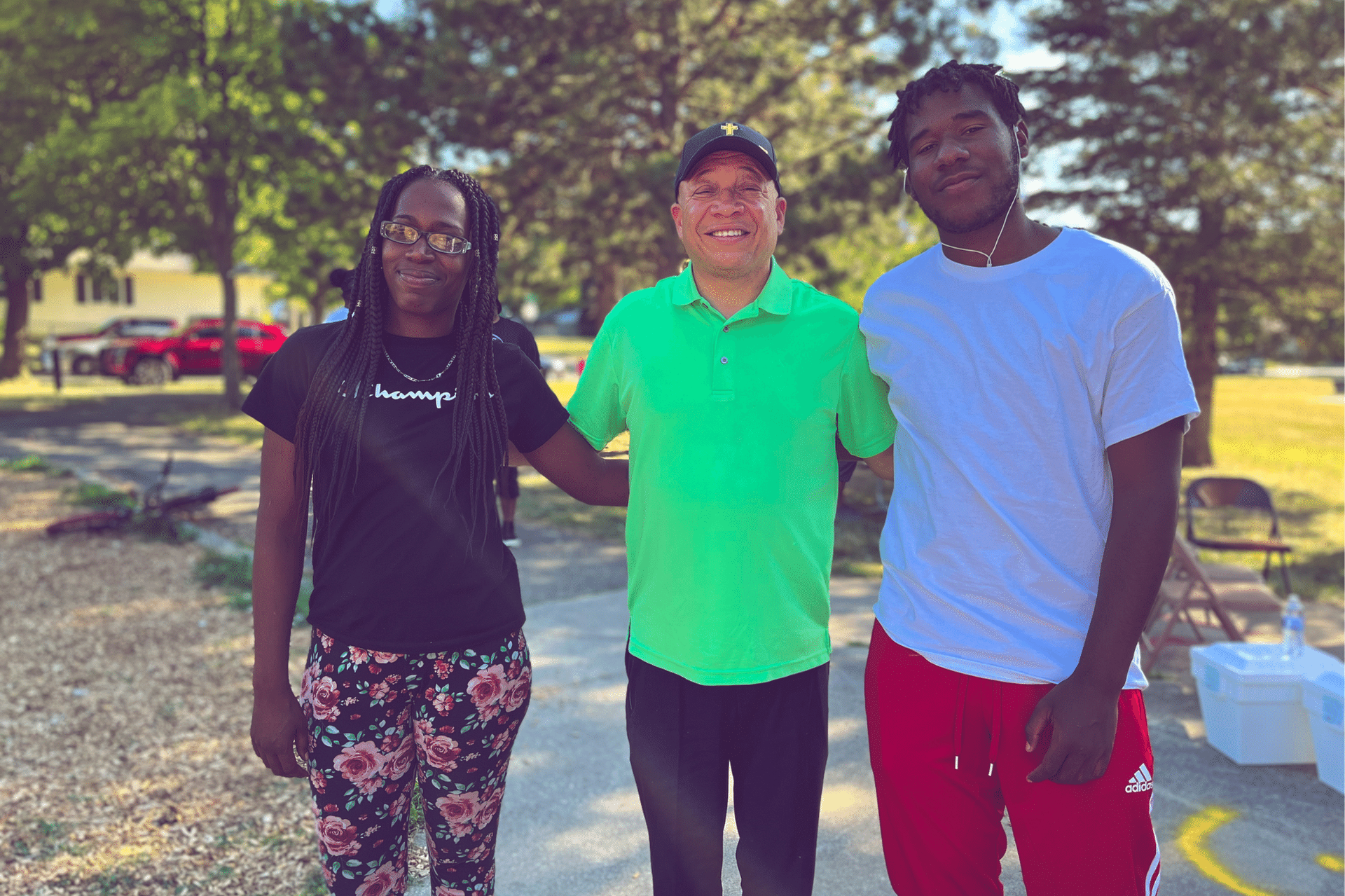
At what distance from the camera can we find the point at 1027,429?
6.28ft

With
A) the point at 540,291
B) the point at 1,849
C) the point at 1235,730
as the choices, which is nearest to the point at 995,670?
the point at 1235,730

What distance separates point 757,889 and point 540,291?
832 inches

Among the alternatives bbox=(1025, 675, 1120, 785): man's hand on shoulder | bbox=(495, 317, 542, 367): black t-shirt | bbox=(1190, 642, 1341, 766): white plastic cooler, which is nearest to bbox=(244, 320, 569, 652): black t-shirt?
bbox=(495, 317, 542, 367): black t-shirt

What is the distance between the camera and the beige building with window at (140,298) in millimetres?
40531

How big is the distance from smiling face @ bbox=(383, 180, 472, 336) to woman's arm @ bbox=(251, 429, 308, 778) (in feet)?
1.30

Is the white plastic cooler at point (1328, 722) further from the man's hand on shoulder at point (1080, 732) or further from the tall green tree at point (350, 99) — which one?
the tall green tree at point (350, 99)

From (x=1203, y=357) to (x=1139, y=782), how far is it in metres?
14.2

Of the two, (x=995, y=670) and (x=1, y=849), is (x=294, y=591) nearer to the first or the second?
(x=995, y=670)

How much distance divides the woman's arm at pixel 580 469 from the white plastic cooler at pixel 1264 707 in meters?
3.14

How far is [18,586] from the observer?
693cm

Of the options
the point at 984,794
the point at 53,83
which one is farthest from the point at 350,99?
the point at 984,794

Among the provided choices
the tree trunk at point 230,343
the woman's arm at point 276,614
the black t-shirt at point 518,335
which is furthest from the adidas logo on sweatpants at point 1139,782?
the tree trunk at point 230,343

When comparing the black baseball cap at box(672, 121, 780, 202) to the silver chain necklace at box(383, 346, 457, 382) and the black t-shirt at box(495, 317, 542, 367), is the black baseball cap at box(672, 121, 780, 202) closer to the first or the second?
the silver chain necklace at box(383, 346, 457, 382)

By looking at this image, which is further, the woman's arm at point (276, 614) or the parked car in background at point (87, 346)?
the parked car in background at point (87, 346)
